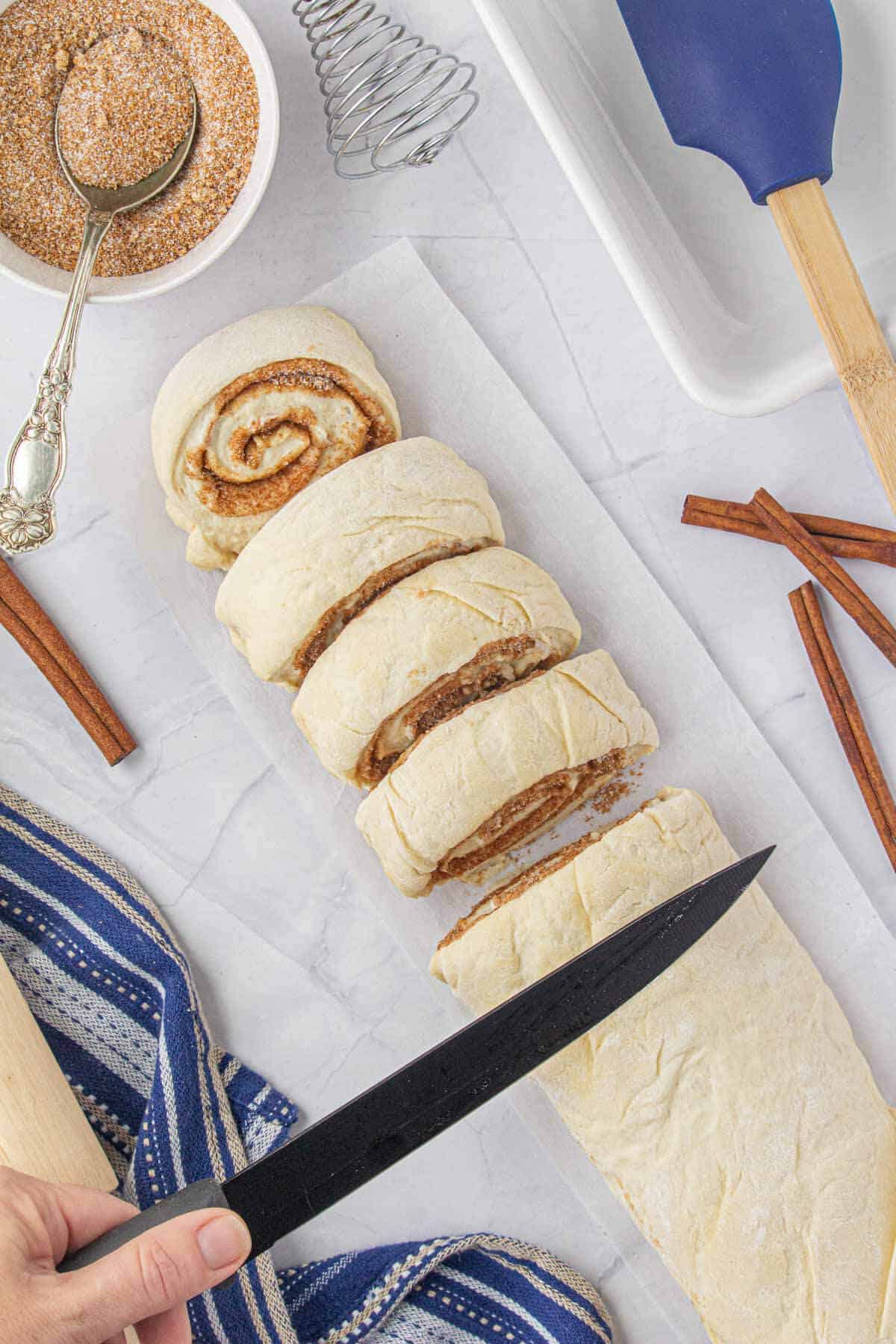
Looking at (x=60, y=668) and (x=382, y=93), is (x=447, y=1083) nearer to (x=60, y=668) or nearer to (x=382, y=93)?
(x=60, y=668)

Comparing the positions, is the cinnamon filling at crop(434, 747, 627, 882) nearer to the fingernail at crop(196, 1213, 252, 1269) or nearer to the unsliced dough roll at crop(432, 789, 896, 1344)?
the unsliced dough roll at crop(432, 789, 896, 1344)

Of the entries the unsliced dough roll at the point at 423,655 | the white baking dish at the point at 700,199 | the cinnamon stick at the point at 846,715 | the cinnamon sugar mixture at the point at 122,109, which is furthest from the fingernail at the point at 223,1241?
the cinnamon sugar mixture at the point at 122,109

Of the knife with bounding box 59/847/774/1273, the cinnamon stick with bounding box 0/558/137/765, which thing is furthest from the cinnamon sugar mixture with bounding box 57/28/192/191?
the knife with bounding box 59/847/774/1273

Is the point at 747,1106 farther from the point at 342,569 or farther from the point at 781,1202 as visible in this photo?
the point at 342,569

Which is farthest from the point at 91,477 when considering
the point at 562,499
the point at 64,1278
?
the point at 64,1278

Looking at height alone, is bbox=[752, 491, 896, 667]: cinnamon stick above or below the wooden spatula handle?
below
